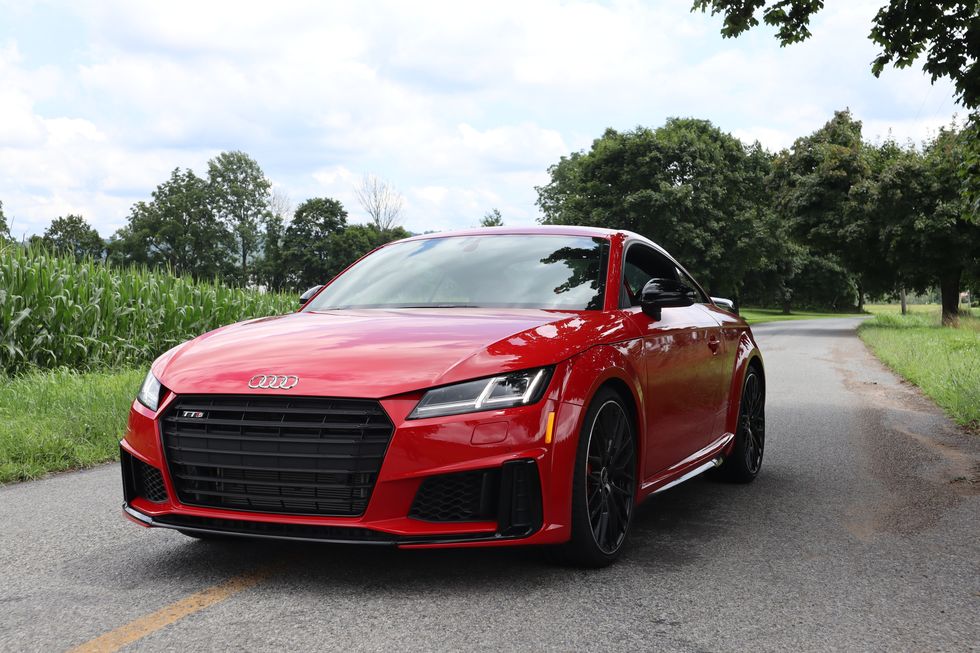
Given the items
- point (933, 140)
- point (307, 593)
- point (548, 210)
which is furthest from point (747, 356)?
point (548, 210)

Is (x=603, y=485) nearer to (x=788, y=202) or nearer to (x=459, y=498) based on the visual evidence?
(x=459, y=498)

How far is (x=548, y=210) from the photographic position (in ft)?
268

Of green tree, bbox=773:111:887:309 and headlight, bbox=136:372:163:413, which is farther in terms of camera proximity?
green tree, bbox=773:111:887:309

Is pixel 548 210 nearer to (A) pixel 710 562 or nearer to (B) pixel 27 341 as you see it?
(B) pixel 27 341

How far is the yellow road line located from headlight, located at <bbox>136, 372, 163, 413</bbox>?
2.56ft

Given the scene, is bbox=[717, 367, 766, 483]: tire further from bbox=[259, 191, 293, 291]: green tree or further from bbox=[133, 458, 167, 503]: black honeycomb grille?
bbox=[259, 191, 293, 291]: green tree

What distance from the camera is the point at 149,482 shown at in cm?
401

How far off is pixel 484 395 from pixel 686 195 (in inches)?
1738

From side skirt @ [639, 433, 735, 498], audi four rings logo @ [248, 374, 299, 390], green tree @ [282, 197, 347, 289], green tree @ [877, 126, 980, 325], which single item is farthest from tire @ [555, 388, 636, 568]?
green tree @ [282, 197, 347, 289]

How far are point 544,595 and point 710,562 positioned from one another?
1015 mm

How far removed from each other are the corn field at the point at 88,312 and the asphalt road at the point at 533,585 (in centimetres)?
573

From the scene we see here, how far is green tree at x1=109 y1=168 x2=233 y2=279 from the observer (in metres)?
88.4

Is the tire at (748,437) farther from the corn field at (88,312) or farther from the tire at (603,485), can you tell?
the corn field at (88,312)

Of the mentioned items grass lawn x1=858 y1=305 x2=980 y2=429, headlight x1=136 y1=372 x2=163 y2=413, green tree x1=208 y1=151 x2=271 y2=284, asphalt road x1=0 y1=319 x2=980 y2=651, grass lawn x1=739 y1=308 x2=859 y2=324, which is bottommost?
grass lawn x1=739 y1=308 x2=859 y2=324
